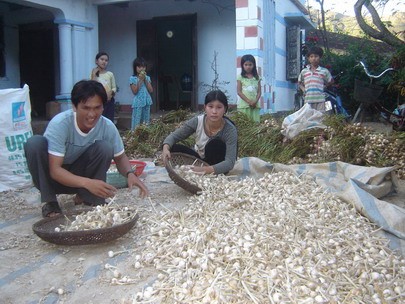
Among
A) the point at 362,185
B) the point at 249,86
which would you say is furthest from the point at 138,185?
the point at 249,86

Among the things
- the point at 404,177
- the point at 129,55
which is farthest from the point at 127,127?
the point at 404,177

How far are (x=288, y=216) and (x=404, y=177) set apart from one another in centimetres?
207

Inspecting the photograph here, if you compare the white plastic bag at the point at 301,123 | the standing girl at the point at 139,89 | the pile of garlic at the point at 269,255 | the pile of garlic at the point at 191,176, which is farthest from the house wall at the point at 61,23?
the pile of garlic at the point at 269,255

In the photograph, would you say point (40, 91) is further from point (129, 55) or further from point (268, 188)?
point (268, 188)

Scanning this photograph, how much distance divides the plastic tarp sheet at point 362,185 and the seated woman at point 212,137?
12.8 inches

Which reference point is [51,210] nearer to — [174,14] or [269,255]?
[269,255]

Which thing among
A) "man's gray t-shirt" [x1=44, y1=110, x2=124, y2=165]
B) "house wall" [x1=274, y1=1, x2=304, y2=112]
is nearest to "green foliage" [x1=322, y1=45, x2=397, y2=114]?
"house wall" [x1=274, y1=1, x2=304, y2=112]

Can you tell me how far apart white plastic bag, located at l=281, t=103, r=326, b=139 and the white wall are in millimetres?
2904

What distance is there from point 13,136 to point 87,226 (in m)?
1.65

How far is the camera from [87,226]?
2.14 meters

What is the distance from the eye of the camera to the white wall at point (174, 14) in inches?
291

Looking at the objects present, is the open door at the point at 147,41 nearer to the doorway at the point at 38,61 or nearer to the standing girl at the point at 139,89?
the doorway at the point at 38,61

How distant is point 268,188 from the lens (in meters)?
2.85

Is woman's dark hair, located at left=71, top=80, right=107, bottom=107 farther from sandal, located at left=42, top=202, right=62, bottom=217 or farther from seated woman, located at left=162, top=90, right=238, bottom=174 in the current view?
seated woman, located at left=162, top=90, right=238, bottom=174
